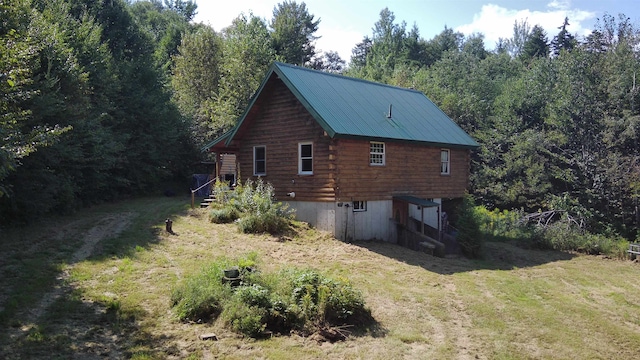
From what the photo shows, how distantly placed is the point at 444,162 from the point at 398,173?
429 cm

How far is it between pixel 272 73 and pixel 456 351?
14549 mm

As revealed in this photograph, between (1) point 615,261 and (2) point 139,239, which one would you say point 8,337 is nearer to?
(2) point 139,239

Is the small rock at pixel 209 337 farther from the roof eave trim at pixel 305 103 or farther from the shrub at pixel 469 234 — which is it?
the shrub at pixel 469 234

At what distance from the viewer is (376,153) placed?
19.6 metres

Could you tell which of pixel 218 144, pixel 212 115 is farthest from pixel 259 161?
pixel 212 115

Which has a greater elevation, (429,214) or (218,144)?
(218,144)

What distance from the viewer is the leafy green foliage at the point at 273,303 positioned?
8.62 meters

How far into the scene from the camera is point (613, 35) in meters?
32.5

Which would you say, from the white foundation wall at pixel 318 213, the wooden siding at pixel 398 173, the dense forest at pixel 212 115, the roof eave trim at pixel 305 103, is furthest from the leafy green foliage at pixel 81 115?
the wooden siding at pixel 398 173

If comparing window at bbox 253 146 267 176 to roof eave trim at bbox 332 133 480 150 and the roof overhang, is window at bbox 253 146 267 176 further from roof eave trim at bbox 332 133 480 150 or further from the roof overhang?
roof eave trim at bbox 332 133 480 150

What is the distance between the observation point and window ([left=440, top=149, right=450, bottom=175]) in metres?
23.3

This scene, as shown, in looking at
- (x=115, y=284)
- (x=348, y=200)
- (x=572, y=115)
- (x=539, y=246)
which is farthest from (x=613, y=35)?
(x=115, y=284)

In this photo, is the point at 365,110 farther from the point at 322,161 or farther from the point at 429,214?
the point at 429,214

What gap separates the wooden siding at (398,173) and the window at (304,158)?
6.15 ft
